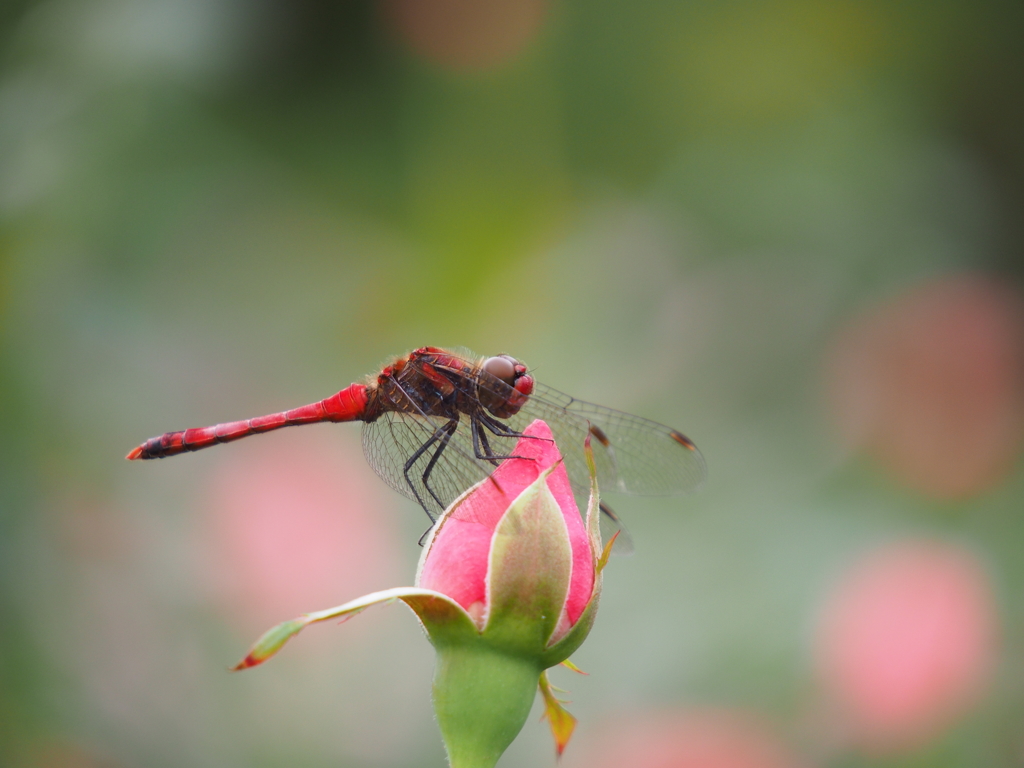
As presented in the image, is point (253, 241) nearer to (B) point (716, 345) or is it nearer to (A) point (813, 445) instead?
(B) point (716, 345)

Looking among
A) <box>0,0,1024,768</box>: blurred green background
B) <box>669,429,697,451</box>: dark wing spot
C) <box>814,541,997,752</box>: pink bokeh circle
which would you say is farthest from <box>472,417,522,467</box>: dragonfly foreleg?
<box>814,541,997,752</box>: pink bokeh circle

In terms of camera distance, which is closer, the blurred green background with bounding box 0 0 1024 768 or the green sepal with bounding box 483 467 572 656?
the green sepal with bounding box 483 467 572 656

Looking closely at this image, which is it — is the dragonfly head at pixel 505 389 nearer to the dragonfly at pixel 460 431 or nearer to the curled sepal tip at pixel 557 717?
the dragonfly at pixel 460 431

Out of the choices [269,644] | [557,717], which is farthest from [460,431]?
[269,644]

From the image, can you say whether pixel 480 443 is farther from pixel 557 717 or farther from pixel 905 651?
pixel 905 651

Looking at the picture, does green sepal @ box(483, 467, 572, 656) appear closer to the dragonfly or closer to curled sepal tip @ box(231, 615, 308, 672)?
curled sepal tip @ box(231, 615, 308, 672)
